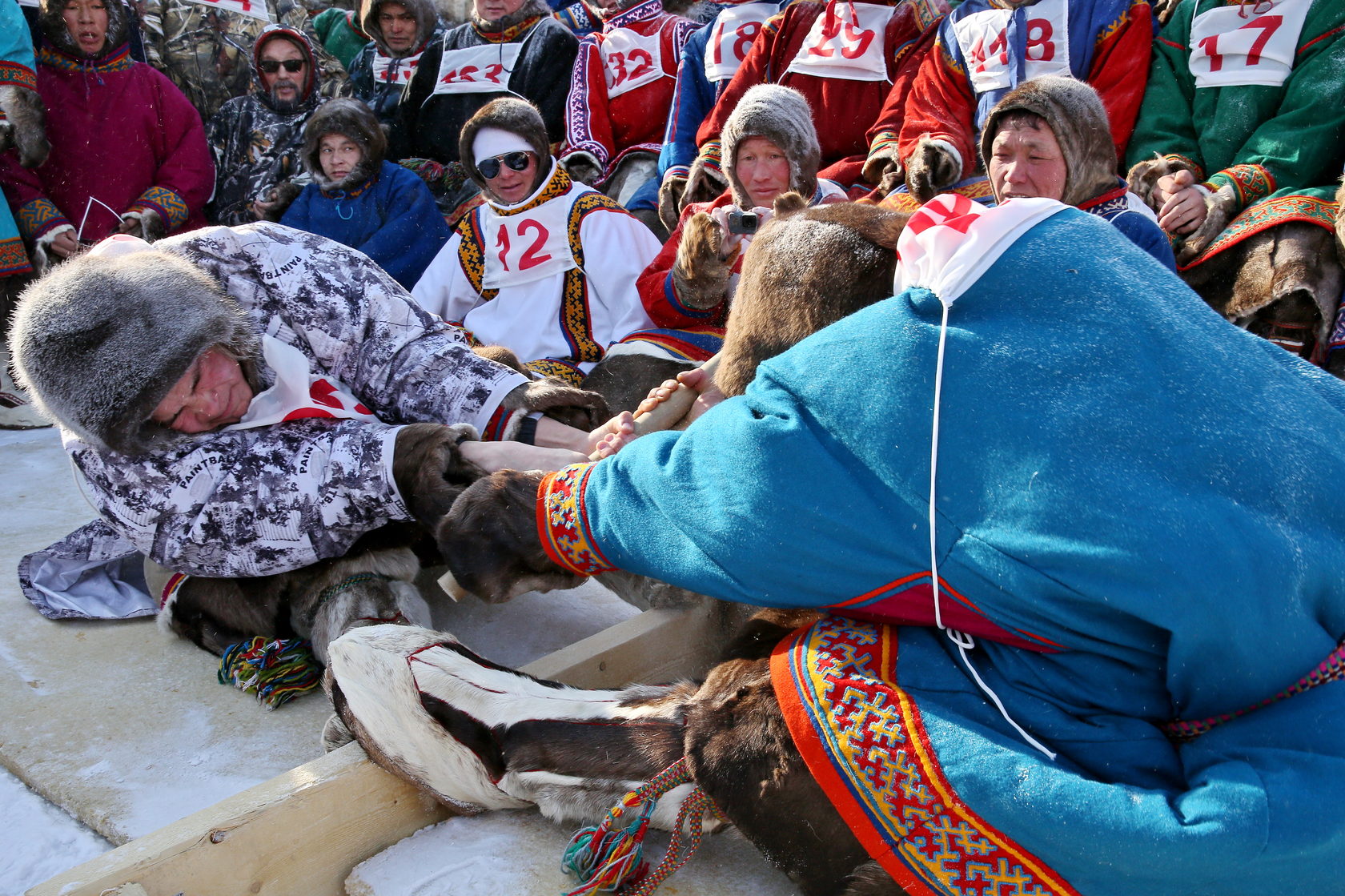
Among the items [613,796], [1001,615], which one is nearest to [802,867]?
[613,796]

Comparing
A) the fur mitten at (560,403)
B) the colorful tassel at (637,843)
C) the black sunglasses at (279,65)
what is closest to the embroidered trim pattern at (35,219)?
the black sunglasses at (279,65)

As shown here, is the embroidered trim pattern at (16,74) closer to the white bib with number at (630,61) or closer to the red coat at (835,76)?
the white bib with number at (630,61)

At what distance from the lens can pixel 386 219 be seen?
4.84 metres

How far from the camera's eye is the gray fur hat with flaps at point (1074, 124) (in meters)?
3.00

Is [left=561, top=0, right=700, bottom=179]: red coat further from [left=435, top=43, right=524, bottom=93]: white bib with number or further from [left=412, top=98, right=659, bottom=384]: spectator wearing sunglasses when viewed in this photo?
[left=412, top=98, right=659, bottom=384]: spectator wearing sunglasses

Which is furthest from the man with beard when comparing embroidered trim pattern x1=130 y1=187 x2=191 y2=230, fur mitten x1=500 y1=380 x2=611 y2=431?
fur mitten x1=500 y1=380 x2=611 y2=431

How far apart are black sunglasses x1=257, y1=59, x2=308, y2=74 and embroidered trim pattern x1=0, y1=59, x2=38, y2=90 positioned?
3.75ft

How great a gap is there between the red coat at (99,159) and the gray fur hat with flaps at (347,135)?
31.6 inches

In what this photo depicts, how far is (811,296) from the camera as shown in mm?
1502

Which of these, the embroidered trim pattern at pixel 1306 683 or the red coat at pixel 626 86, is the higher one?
the red coat at pixel 626 86

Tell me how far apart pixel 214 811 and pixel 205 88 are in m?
5.86

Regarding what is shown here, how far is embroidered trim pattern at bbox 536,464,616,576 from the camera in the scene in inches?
59.5

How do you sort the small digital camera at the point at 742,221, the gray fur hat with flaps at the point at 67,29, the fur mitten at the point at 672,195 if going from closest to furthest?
1. the small digital camera at the point at 742,221
2. the fur mitten at the point at 672,195
3. the gray fur hat with flaps at the point at 67,29

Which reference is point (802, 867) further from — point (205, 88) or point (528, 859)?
point (205, 88)
